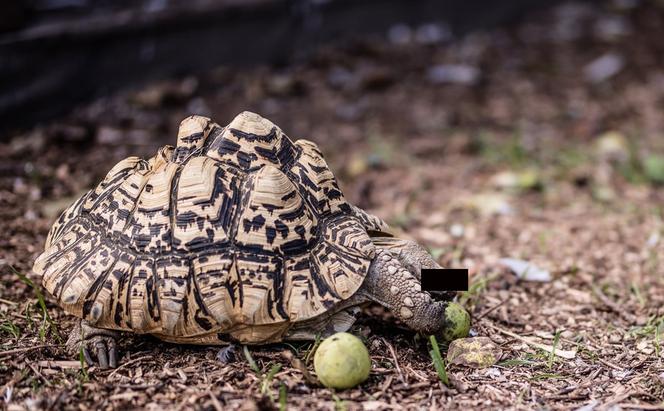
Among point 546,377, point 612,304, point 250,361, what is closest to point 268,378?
point 250,361

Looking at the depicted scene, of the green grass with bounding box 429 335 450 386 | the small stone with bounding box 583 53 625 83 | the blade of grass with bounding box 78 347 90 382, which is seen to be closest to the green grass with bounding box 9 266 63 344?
the blade of grass with bounding box 78 347 90 382

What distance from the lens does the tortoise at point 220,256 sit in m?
2.84

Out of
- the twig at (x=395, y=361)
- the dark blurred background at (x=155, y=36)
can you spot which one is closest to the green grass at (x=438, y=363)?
the twig at (x=395, y=361)

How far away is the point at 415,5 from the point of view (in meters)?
8.91

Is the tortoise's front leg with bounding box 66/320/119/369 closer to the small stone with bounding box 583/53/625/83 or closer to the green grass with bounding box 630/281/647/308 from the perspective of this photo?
the green grass with bounding box 630/281/647/308

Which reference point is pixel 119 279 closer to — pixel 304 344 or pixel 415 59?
pixel 304 344

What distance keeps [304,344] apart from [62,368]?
1.03 metres

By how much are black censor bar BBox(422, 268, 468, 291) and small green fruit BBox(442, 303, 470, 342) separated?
11 cm

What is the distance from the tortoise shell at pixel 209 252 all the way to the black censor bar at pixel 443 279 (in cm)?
30

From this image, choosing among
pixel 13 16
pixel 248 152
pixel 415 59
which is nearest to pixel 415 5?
pixel 415 59

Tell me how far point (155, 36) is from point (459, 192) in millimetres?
3263

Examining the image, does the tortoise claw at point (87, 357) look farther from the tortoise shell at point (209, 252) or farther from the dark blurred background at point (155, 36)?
the dark blurred background at point (155, 36)

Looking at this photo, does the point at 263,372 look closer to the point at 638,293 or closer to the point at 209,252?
the point at 209,252

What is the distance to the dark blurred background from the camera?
567 cm
